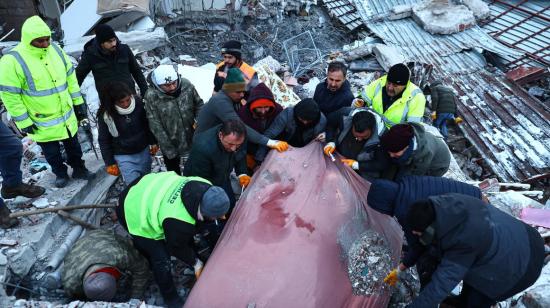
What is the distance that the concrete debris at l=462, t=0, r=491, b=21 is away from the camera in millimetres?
7379

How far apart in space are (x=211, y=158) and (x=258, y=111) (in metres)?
0.59

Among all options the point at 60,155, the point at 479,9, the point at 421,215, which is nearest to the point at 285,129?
the point at 421,215

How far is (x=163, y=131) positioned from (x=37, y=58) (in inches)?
42.0

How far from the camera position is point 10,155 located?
2957mm

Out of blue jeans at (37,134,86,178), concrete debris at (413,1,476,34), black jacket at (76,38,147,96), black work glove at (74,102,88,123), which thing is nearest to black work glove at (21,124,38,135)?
blue jeans at (37,134,86,178)

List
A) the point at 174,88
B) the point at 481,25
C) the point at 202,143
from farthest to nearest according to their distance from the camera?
the point at 481,25
the point at 174,88
the point at 202,143

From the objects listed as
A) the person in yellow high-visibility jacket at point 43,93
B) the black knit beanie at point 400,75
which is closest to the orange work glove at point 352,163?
the black knit beanie at point 400,75

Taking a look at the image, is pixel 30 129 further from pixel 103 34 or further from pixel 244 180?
pixel 244 180

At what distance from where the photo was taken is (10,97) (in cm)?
292

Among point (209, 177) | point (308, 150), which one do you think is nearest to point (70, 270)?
point (209, 177)

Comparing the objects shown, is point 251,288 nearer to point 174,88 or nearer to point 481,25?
point 174,88

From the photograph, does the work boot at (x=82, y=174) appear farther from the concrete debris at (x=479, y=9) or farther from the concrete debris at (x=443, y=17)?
the concrete debris at (x=479, y=9)

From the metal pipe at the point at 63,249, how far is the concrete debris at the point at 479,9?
7541mm

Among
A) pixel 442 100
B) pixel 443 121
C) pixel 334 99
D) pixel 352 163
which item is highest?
pixel 334 99
